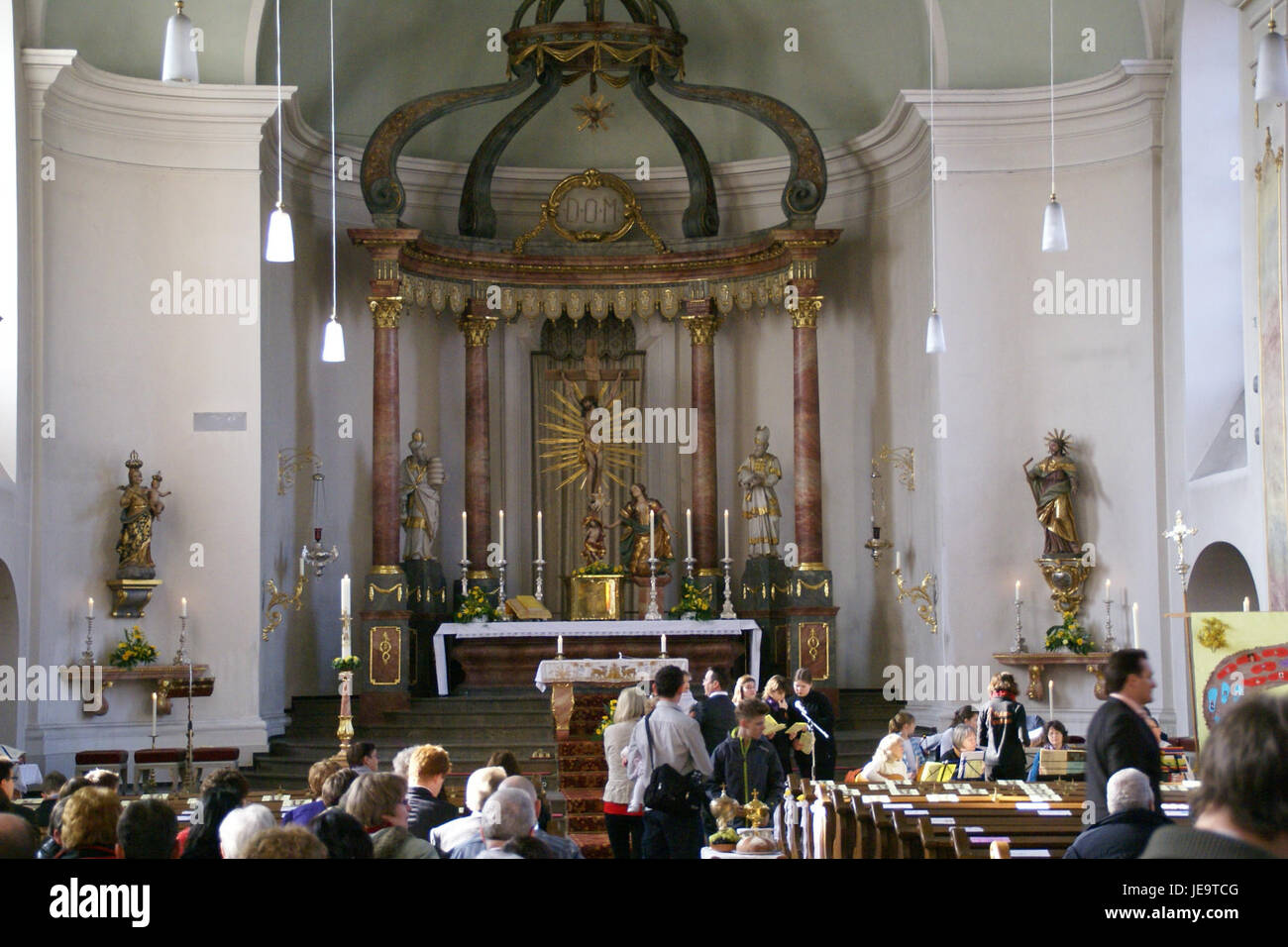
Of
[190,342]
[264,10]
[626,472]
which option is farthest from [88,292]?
[626,472]

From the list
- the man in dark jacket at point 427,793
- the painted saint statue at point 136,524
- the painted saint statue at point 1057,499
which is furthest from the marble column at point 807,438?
the man in dark jacket at point 427,793

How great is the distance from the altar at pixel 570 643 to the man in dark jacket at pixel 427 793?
→ 9.35 metres

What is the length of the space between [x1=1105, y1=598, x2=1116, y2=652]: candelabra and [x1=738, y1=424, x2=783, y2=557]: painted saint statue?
11.9ft

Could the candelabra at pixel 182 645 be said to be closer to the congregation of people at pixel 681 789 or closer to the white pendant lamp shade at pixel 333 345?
the white pendant lamp shade at pixel 333 345

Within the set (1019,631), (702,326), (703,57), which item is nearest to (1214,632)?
(1019,631)

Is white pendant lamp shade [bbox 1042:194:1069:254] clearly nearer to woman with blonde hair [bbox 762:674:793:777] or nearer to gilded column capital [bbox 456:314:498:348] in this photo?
woman with blonde hair [bbox 762:674:793:777]

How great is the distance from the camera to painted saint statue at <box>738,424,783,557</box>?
696 inches

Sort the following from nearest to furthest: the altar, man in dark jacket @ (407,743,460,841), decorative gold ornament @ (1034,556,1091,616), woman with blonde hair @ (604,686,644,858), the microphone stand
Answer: man in dark jacket @ (407,743,460,841), woman with blonde hair @ (604,686,644,858), the microphone stand, decorative gold ornament @ (1034,556,1091,616), the altar

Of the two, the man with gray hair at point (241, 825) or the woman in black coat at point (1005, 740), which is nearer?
the man with gray hair at point (241, 825)

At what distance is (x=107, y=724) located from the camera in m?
15.0

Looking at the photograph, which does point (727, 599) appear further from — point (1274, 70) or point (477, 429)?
point (1274, 70)

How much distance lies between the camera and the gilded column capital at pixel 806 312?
17234 millimetres

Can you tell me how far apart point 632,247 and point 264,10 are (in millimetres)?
4553

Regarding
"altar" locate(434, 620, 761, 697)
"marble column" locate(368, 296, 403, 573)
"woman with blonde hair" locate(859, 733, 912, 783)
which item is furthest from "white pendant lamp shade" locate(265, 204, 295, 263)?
"altar" locate(434, 620, 761, 697)
